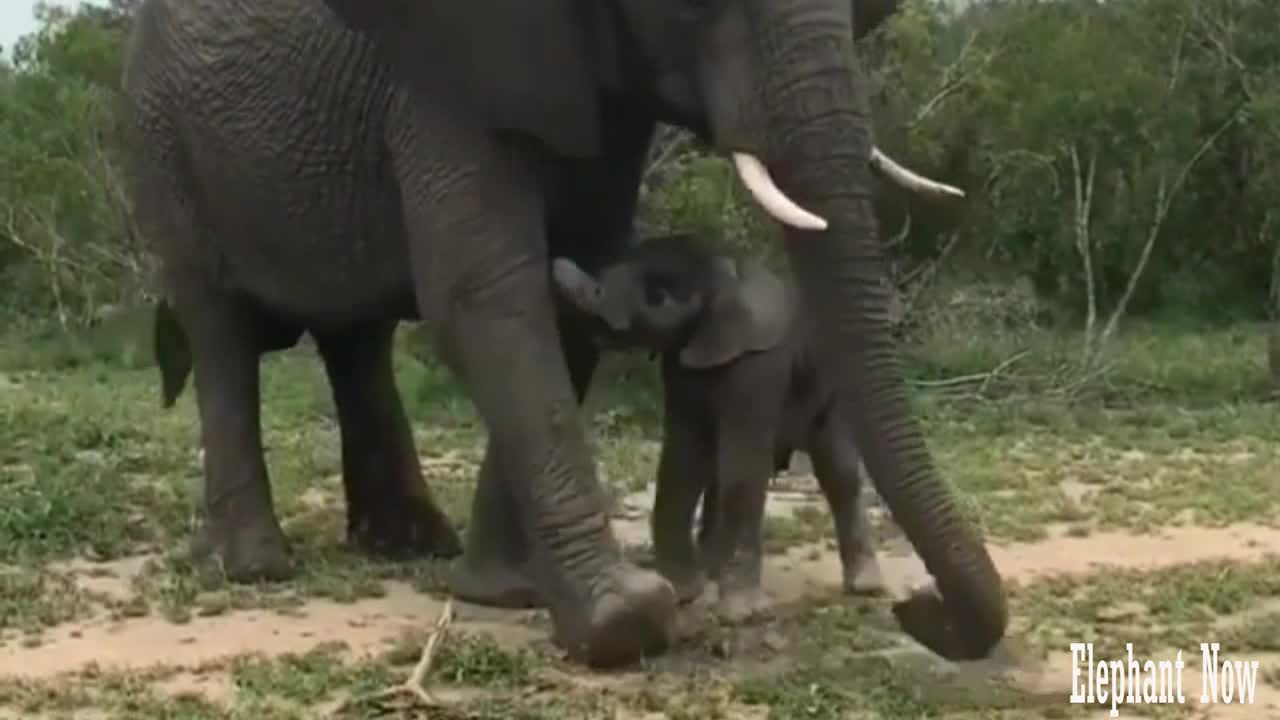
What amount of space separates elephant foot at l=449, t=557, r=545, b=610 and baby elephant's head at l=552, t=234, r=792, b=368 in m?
0.89

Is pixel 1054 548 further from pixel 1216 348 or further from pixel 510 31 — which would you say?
pixel 1216 348

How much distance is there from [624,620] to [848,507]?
1557 millimetres

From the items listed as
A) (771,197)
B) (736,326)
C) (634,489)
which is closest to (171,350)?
(634,489)

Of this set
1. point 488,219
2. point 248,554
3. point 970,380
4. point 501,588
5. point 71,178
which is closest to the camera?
point 488,219

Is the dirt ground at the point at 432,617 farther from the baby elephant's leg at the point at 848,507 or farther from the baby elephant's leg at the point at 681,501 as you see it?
the baby elephant's leg at the point at 681,501

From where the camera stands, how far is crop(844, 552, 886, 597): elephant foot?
7.32 m

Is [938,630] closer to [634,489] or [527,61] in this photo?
[527,61]

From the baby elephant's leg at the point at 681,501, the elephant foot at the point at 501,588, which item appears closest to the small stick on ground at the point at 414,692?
the elephant foot at the point at 501,588

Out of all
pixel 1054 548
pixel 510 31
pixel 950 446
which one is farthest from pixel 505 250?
pixel 950 446

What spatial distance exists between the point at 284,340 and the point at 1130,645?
3522mm

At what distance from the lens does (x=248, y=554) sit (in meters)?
7.75

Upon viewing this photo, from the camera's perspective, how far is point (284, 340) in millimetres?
8258

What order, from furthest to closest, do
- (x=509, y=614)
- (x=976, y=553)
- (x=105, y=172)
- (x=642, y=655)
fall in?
1. (x=105, y=172)
2. (x=509, y=614)
3. (x=642, y=655)
4. (x=976, y=553)

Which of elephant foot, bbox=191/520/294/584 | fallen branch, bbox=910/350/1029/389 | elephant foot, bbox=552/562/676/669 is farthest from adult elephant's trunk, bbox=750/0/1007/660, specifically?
fallen branch, bbox=910/350/1029/389
